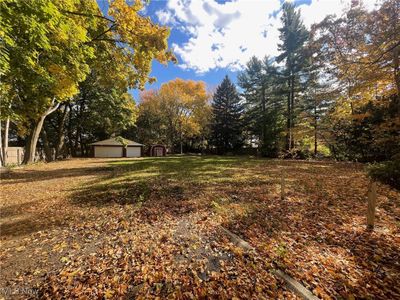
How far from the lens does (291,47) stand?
2128cm

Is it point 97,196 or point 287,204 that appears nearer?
point 287,204

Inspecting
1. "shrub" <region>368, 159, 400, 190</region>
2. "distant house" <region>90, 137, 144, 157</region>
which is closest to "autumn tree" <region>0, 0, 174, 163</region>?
"shrub" <region>368, 159, 400, 190</region>

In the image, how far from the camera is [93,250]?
348 centimetres

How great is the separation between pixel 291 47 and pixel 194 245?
24168mm

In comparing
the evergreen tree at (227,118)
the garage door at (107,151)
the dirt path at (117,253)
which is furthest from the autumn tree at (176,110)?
the dirt path at (117,253)

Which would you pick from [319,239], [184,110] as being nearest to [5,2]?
[319,239]

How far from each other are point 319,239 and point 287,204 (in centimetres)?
196

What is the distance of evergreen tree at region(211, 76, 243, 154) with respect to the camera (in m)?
32.4

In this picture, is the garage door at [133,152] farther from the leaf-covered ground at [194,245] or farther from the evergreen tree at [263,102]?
the leaf-covered ground at [194,245]

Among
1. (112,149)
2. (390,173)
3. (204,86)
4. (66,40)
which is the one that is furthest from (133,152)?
(390,173)

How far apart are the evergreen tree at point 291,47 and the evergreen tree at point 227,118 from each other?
1135 cm

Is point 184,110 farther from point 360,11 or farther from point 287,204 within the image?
point 287,204

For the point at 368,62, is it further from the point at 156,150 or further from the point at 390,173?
the point at 156,150

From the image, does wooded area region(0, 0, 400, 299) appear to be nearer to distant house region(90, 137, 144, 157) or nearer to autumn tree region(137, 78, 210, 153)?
distant house region(90, 137, 144, 157)
